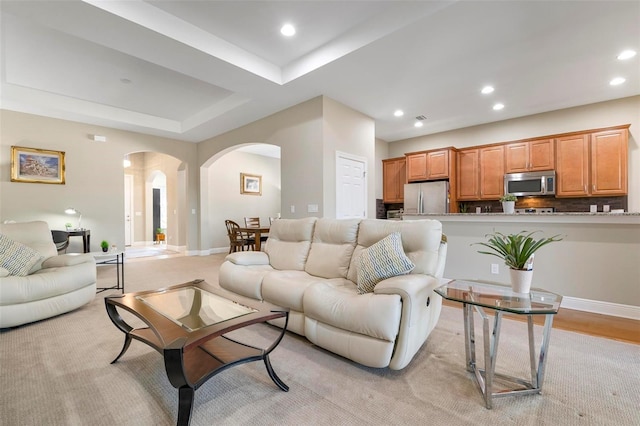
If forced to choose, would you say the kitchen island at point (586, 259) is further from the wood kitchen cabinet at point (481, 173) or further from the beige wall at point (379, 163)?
the beige wall at point (379, 163)

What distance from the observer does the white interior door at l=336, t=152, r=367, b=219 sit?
4.58m

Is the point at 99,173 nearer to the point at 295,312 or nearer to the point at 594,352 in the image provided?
the point at 295,312

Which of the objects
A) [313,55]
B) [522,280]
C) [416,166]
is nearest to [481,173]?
[416,166]

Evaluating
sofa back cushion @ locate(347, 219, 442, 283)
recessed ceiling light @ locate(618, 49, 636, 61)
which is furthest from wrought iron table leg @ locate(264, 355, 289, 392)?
recessed ceiling light @ locate(618, 49, 636, 61)

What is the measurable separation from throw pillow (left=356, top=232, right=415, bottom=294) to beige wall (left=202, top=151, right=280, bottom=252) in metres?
6.00

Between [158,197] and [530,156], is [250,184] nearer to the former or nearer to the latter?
[158,197]

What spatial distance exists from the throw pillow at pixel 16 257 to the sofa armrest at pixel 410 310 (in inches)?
134

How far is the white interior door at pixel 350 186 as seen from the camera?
458 cm

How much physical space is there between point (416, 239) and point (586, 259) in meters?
2.27

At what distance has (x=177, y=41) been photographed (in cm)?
288

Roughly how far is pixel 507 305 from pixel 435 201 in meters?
4.69

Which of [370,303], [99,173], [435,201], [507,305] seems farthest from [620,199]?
[99,173]

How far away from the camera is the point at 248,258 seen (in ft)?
10.1

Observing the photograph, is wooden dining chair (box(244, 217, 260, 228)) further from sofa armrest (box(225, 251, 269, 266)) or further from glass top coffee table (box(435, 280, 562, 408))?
glass top coffee table (box(435, 280, 562, 408))
